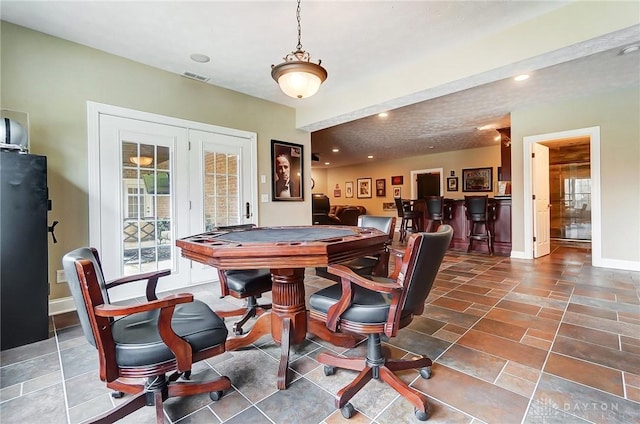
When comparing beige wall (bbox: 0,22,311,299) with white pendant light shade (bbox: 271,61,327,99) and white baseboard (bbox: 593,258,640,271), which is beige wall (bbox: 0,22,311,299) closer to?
white pendant light shade (bbox: 271,61,327,99)

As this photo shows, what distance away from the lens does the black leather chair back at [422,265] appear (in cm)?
128

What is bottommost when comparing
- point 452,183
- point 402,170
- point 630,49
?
point 452,183

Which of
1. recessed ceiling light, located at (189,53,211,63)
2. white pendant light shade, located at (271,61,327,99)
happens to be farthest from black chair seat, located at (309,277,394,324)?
recessed ceiling light, located at (189,53,211,63)

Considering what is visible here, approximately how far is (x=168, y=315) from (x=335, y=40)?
275 cm

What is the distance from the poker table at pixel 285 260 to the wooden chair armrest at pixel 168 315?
0.95ft

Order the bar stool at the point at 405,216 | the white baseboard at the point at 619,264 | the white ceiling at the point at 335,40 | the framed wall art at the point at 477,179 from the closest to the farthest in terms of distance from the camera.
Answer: the white ceiling at the point at 335,40 < the white baseboard at the point at 619,264 < the bar stool at the point at 405,216 < the framed wall art at the point at 477,179

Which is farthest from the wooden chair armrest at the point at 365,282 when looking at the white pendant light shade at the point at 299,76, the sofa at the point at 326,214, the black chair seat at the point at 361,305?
the sofa at the point at 326,214

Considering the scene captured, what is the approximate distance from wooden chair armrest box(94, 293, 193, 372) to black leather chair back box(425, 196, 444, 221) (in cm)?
558

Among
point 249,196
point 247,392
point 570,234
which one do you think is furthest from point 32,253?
point 570,234

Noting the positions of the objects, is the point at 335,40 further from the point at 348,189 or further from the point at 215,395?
the point at 348,189

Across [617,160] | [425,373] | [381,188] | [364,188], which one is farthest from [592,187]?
[364,188]

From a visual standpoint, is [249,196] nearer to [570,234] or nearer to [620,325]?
[620,325]

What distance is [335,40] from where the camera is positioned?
2807 mm

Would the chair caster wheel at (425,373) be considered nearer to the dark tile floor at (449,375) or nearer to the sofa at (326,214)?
the dark tile floor at (449,375)
